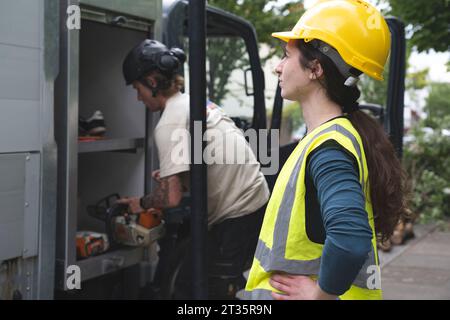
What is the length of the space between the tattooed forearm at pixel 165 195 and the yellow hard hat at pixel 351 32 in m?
1.62

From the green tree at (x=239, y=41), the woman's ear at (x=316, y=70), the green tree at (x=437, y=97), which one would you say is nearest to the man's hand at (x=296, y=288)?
the woman's ear at (x=316, y=70)

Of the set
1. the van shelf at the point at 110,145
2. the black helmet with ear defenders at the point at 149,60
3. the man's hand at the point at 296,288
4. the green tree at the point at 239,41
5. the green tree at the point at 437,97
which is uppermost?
the green tree at the point at 437,97

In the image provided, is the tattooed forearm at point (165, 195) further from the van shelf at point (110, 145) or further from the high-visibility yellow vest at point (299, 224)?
the high-visibility yellow vest at point (299, 224)

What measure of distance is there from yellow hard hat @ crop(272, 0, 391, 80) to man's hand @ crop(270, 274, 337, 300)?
60cm

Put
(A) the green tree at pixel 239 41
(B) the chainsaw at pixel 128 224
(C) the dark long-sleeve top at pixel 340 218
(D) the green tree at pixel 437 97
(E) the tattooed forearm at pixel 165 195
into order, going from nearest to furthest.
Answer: (C) the dark long-sleeve top at pixel 340 218, (E) the tattooed forearm at pixel 165 195, (B) the chainsaw at pixel 128 224, (A) the green tree at pixel 239 41, (D) the green tree at pixel 437 97

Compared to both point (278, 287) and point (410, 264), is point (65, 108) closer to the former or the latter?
point (278, 287)

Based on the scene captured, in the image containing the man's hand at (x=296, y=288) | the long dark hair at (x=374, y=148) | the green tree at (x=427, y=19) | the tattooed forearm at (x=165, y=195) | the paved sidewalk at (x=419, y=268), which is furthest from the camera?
the green tree at (x=427, y=19)

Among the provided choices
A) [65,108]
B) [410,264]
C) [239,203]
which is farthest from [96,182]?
[410,264]

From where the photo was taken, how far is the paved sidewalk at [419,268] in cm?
653

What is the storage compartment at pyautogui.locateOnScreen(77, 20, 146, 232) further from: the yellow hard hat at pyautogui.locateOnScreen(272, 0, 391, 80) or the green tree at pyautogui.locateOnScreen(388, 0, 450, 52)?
the green tree at pyautogui.locateOnScreen(388, 0, 450, 52)

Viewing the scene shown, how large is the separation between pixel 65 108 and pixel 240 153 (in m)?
1.15

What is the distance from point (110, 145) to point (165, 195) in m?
0.38

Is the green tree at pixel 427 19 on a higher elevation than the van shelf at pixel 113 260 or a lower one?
higher

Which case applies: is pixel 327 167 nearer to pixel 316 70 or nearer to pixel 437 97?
pixel 316 70
